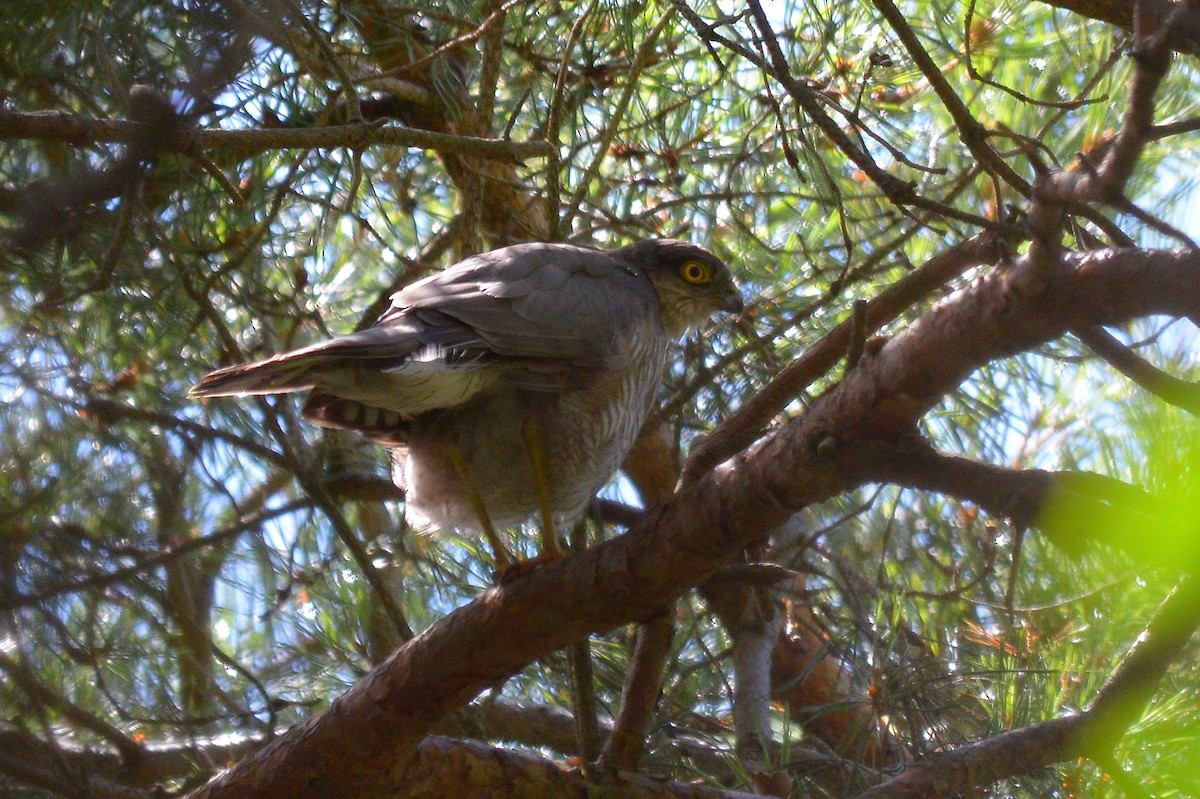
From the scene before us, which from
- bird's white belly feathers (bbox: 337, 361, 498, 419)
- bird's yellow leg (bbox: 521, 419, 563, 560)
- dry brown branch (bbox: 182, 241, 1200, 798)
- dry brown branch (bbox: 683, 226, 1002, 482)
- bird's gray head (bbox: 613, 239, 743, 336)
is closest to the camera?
dry brown branch (bbox: 182, 241, 1200, 798)

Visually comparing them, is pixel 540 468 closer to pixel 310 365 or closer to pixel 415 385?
pixel 415 385

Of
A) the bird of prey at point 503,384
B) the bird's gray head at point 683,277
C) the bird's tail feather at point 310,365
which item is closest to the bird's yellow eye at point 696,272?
the bird's gray head at point 683,277

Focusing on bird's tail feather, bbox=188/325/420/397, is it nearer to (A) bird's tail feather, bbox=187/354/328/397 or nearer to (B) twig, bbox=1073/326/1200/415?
(A) bird's tail feather, bbox=187/354/328/397

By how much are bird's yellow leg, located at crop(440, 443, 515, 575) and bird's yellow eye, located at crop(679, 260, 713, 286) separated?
3.74 ft

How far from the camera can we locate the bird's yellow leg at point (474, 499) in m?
3.34

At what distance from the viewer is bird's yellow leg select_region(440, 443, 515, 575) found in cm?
334

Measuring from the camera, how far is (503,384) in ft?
10.7

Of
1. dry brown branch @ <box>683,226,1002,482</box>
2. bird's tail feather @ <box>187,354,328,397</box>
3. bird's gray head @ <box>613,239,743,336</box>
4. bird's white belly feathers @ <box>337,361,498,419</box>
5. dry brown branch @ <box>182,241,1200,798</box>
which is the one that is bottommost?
dry brown branch @ <box>182,241,1200,798</box>

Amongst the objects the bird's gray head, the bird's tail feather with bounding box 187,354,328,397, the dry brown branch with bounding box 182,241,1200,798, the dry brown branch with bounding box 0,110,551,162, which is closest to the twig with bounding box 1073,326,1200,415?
the dry brown branch with bounding box 182,241,1200,798

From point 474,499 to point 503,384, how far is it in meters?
0.38

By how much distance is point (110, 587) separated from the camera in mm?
3607

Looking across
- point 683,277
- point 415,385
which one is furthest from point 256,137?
point 683,277

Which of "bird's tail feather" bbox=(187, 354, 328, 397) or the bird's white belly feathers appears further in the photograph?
the bird's white belly feathers

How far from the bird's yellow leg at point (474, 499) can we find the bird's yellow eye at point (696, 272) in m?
1.14
